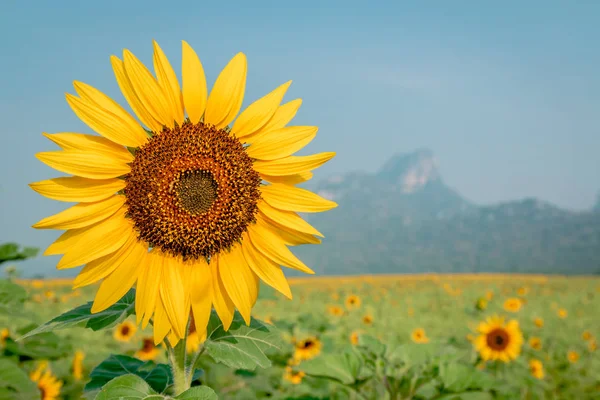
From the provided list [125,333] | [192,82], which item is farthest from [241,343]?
[125,333]

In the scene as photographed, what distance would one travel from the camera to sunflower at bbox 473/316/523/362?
281 inches

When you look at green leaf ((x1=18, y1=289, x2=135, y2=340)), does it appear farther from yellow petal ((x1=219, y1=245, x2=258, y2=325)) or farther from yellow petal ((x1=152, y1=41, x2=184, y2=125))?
yellow petal ((x1=152, y1=41, x2=184, y2=125))

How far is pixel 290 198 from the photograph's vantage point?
2.11 meters

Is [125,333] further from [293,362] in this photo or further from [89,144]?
[89,144]

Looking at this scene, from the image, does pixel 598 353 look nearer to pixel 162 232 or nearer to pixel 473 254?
pixel 162 232

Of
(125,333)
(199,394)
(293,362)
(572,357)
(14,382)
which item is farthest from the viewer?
(572,357)

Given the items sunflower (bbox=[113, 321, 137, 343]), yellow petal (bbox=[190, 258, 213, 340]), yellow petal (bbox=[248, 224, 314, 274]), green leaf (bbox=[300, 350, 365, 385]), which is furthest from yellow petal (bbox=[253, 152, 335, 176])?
sunflower (bbox=[113, 321, 137, 343])

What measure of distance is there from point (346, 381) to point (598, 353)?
32.8 ft

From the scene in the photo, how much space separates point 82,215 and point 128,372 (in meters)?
0.70

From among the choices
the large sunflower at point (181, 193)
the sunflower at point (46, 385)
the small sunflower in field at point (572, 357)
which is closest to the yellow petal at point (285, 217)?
the large sunflower at point (181, 193)

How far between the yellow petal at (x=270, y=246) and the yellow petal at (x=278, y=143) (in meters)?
0.29

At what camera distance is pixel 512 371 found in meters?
7.26

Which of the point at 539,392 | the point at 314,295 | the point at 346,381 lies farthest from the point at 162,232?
the point at 314,295

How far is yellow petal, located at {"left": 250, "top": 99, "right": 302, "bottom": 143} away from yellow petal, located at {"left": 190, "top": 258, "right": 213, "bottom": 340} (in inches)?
21.4
